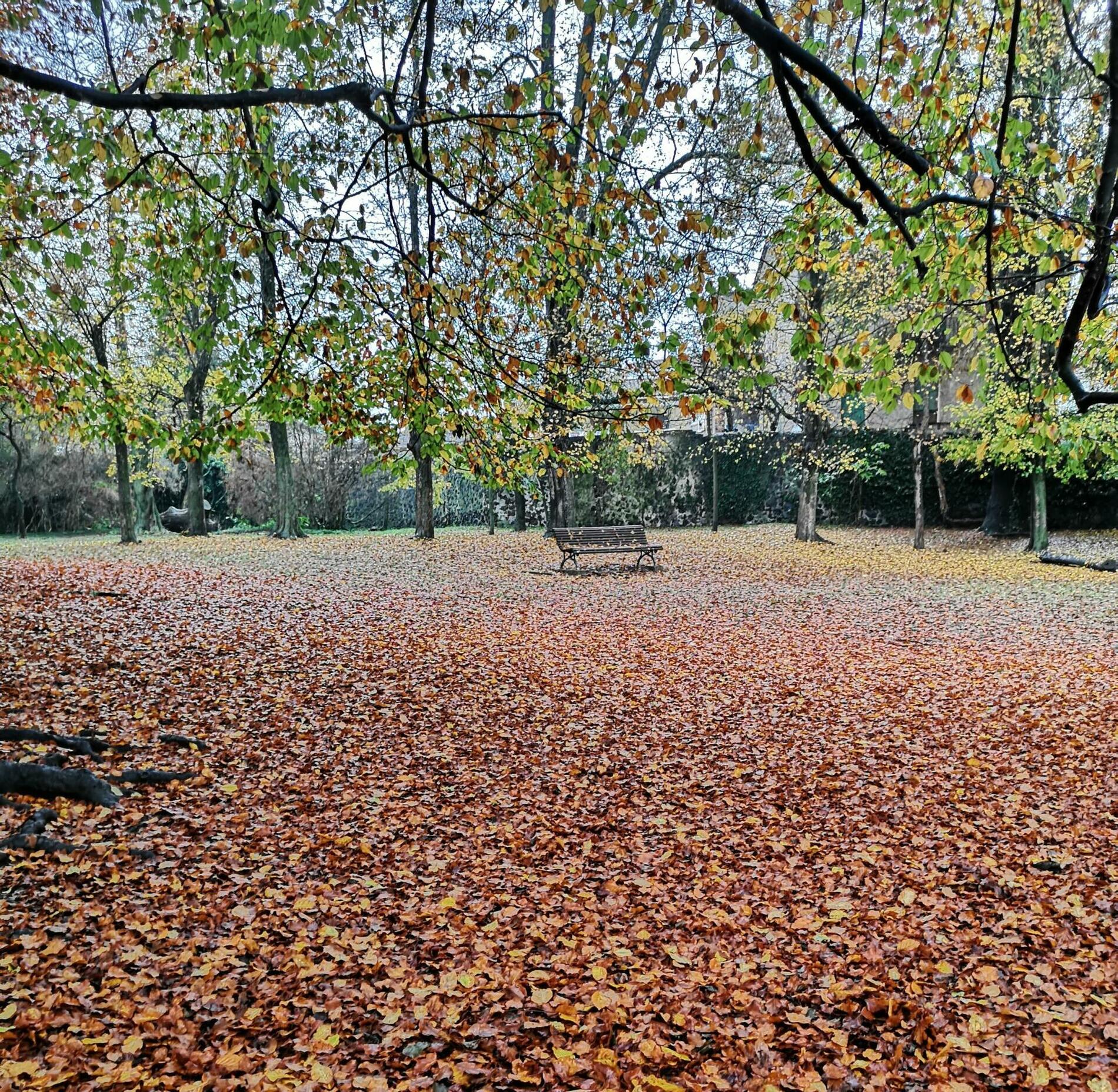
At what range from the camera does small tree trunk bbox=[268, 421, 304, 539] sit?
2033cm

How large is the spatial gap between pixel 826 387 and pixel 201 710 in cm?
562

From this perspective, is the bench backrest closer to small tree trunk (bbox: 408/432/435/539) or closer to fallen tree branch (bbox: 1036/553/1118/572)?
small tree trunk (bbox: 408/432/435/539)

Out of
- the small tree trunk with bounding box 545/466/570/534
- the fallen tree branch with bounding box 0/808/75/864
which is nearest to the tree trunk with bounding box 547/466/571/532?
the small tree trunk with bounding box 545/466/570/534

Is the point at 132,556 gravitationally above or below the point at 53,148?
below

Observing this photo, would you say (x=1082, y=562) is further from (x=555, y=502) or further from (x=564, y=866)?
(x=564, y=866)

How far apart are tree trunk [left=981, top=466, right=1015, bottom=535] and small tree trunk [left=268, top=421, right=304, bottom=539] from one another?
19.6 metres

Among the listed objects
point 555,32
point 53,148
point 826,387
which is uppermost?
point 555,32

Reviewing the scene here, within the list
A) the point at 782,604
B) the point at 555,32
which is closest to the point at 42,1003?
the point at 782,604

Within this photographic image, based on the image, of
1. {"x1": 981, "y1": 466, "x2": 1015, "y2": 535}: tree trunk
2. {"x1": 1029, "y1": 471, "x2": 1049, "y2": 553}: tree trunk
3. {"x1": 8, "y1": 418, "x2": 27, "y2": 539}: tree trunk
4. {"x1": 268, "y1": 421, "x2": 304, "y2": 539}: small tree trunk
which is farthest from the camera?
{"x1": 8, "y1": 418, "x2": 27, "y2": 539}: tree trunk

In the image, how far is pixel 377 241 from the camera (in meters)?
5.04

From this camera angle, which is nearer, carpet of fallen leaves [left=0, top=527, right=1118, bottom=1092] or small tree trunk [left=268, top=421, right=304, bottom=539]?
carpet of fallen leaves [left=0, top=527, right=1118, bottom=1092]

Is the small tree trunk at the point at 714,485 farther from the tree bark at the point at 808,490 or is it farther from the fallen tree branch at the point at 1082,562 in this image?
the fallen tree branch at the point at 1082,562

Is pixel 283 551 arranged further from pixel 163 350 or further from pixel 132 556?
pixel 163 350

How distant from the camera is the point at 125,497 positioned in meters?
18.3
